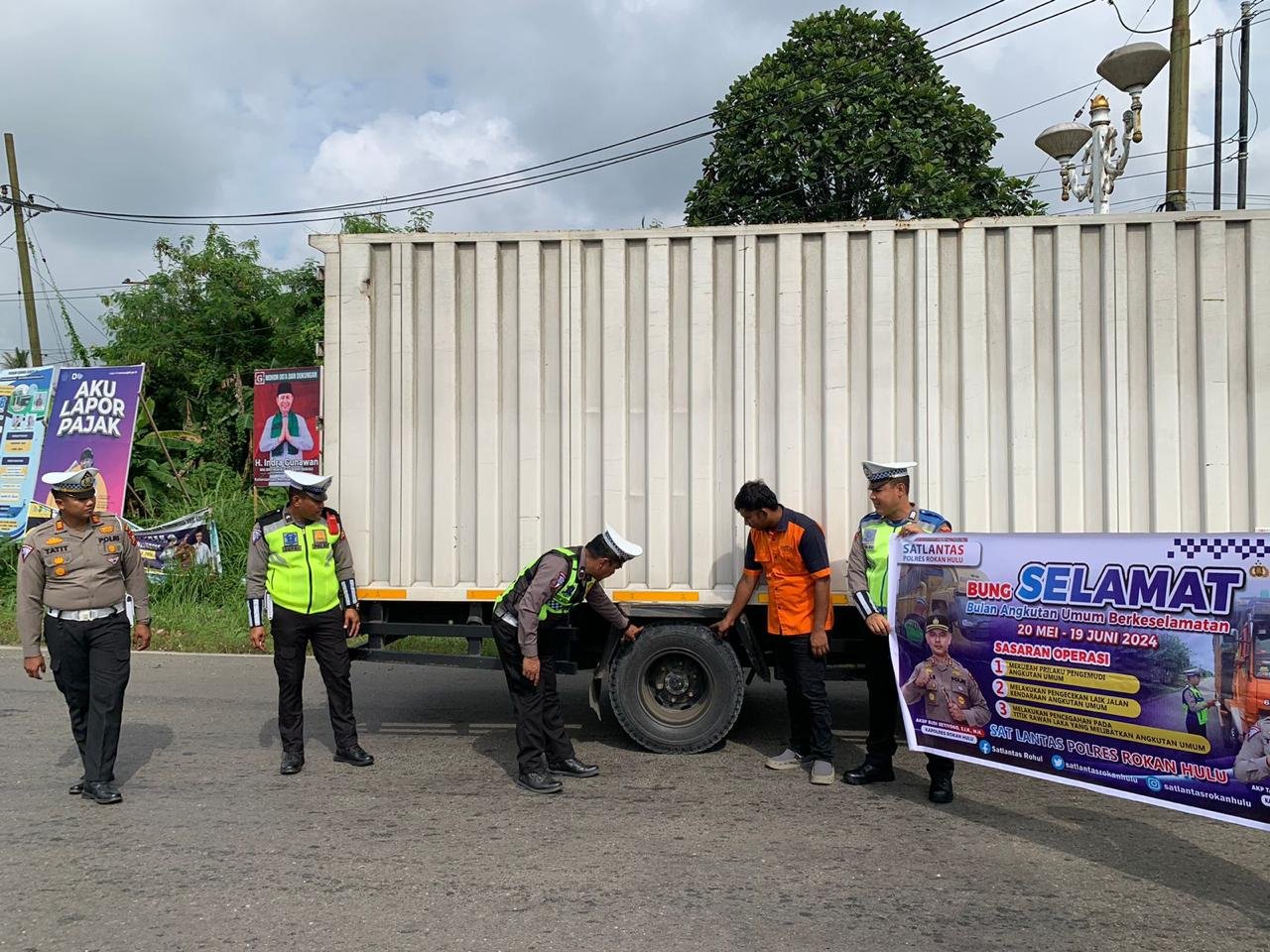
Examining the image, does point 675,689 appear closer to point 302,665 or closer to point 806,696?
point 806,696

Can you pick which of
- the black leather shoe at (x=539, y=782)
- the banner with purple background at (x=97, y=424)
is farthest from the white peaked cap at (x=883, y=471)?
the banner with purple background at (x=97, y=424)

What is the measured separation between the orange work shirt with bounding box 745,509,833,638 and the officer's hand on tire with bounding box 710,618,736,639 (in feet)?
0.78

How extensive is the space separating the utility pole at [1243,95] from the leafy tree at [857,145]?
3.90 meters

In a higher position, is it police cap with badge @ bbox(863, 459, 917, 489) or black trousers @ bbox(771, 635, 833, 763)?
police cap with badge @ bbox(863, 459, 917, 489)

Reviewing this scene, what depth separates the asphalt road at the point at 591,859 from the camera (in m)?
3.43

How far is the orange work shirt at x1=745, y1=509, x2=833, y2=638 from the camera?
518 centimetres

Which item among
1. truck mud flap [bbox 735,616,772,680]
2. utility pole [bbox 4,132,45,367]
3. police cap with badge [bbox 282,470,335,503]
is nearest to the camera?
police cap with badge [bbox 282,470,335,503]

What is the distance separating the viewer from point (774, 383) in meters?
5.64

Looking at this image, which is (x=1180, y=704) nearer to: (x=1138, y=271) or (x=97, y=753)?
(x=1138, y=271)

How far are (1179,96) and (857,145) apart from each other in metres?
4.05

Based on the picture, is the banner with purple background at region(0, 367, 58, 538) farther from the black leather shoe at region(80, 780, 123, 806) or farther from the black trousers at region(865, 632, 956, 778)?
the black trousers at region(865, 632, 956, 778)

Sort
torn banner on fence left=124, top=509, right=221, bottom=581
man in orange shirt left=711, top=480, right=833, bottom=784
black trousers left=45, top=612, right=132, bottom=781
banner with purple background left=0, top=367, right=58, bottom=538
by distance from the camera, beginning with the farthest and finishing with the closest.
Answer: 1. banner with purple background left=0, top=367, right=58, bottom=538
2. torn banner on fence left=124, top=509, right=221, bottom=581
3. man in orange shirt left=711, top=480, right=833, bottom=784
4. black trousers left=45, top=612, right=132, bottom=781

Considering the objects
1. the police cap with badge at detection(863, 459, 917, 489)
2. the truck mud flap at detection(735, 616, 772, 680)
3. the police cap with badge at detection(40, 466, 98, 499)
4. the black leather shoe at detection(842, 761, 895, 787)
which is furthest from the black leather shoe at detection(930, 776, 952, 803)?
the police cap with badge at detection(40, 466, 98, 499)

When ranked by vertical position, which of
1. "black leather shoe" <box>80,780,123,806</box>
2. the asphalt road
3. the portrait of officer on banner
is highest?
the portrait of officer on banner
